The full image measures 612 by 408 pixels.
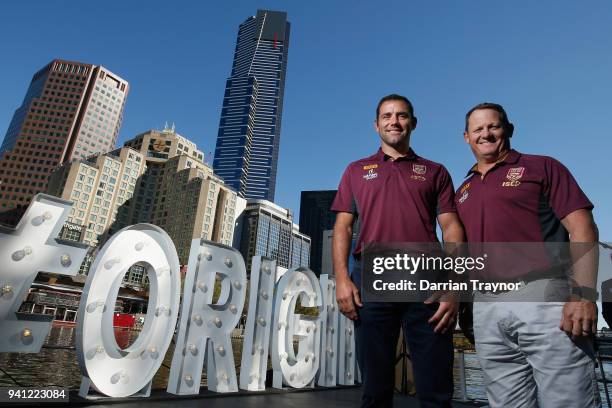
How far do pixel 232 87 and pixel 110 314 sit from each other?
676 ft

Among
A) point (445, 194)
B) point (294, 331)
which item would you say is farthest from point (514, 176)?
point (294, 331)

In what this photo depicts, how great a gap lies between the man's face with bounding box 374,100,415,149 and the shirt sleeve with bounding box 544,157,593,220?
91 centimetres

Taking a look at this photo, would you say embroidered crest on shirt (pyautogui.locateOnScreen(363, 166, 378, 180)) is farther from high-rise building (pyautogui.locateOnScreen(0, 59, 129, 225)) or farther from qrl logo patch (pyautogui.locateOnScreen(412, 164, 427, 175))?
high-rise building (pyautogui.locateOnScreen(0, 59, 129, 225))

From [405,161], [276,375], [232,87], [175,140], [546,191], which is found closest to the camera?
[546,191]

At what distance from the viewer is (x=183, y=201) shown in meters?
100

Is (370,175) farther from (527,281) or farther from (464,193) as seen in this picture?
(527,281)

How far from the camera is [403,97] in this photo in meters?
2.75

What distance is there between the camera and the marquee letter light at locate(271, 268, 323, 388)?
6.75 metres

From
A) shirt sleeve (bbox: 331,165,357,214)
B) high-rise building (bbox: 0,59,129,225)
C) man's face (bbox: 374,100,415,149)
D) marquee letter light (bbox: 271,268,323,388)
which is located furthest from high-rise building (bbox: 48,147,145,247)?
man's face (bbox: 374,100,415,149)

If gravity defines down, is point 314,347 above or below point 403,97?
below

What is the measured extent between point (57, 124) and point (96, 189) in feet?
234

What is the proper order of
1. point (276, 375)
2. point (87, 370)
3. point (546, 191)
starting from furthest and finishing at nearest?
point (276, 375) → point (87, 370) → point (546, 191)

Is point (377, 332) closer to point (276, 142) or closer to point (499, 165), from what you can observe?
point (499, 165)

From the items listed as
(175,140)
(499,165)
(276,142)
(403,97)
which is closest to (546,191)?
(499,165)
